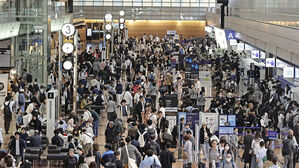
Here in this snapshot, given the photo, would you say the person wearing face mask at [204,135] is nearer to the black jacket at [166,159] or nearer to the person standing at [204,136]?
the person standing at [204,136]

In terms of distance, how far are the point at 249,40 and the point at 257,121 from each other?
82.1ft

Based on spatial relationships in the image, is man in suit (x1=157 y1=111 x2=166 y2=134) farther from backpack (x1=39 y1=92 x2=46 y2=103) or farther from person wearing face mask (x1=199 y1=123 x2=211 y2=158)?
backpack (x1=39 y1=92 x2=46 y2=103)

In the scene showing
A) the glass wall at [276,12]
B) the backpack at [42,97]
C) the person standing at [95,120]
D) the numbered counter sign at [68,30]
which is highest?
the glass wall at [276,12]

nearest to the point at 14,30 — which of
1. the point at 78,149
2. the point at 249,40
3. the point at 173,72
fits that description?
the point at 173,72

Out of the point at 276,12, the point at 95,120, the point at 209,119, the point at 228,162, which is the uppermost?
the point at 276,12

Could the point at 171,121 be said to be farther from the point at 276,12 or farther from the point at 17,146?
the point at 276,12

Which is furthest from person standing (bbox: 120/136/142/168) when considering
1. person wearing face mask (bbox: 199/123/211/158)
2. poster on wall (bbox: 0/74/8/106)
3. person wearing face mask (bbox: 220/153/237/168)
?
poster on wall (bbox: 0/74/8/106)

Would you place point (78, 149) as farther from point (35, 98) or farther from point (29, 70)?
point (29, 70)

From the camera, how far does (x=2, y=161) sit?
16656 millimetres

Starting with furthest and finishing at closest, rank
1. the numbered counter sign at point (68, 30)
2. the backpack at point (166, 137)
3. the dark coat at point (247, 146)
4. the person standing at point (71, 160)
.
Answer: the numbered counter sign at point (68, 30) → the backpack at point (166, 137) → the dark coat at point (247, 146) → the person standing at point (71, 160)

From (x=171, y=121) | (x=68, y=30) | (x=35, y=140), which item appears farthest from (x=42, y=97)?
(x=35, y=140)

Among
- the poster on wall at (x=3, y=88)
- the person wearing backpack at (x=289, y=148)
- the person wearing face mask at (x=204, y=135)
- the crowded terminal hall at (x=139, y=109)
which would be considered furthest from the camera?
the poster on wall at (x=3, y=88)

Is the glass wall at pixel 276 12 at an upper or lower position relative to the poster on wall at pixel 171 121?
upper

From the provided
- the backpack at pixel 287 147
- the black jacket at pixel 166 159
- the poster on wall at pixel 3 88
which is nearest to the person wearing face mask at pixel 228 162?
the black jacket at pixel 166 159
